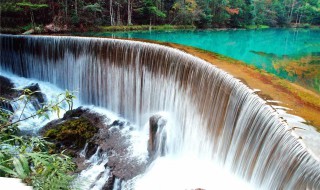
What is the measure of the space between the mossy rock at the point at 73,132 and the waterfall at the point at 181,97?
1.74 meters

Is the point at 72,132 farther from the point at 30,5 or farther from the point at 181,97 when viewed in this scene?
the point at 30,5

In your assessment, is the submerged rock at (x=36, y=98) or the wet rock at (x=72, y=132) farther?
the submerged rock at (x=36, y=98)

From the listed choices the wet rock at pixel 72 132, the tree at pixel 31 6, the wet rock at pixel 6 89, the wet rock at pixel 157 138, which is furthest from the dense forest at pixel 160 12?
the wet rock at pixel 157 138

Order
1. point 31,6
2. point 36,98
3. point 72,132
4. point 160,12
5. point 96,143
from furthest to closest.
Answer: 1. point 160,12
2. point 31,6
3. point 36,98
4. point 72,132
5. point 96,143

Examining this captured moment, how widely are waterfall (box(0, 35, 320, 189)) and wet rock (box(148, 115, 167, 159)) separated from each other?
20 cm

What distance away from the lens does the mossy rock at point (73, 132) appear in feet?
27.8

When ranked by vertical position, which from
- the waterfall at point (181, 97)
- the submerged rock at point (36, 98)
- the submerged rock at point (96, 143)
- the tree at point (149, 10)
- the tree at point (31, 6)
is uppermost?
the tree at point (149, 10)

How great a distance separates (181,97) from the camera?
8.05 meters

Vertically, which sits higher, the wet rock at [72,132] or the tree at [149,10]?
the tree at [149,10]

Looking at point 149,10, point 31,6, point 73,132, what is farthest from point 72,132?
point 149,10

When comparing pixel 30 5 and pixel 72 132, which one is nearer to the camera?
pixel 72 132

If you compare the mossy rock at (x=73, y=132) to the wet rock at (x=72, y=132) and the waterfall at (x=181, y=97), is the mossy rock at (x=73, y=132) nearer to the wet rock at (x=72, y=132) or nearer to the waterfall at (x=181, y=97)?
the wet rock at (x=72, y=132)

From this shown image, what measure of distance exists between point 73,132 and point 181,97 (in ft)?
11.0

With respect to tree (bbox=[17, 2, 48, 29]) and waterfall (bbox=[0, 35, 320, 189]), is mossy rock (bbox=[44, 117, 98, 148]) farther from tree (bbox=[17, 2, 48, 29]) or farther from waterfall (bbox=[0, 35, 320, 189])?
tree (bbox=[17, 2, 48, 29])
